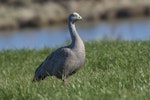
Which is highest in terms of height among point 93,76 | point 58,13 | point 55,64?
point 55,64

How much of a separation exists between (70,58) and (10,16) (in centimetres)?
4604

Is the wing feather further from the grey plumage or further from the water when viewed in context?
the water

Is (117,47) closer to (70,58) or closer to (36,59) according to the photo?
(36,59)

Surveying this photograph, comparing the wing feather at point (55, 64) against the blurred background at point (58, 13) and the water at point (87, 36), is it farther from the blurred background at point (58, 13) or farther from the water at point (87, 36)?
the blurred background at point (58, 13)

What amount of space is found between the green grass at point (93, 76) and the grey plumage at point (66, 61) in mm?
151

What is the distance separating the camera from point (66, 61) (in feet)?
32.7

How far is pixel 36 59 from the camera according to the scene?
14.8 meters

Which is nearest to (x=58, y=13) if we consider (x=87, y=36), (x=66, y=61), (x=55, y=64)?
(x=87, y=36)

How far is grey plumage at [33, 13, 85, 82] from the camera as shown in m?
9.91

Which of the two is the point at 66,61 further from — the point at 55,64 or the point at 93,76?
the point at 93,76

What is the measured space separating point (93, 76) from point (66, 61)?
1.61 ft

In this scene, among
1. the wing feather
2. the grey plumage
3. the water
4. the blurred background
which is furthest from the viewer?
the blurred background

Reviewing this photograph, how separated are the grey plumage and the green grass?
0.15m

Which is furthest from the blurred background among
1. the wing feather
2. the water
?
the wing feather
